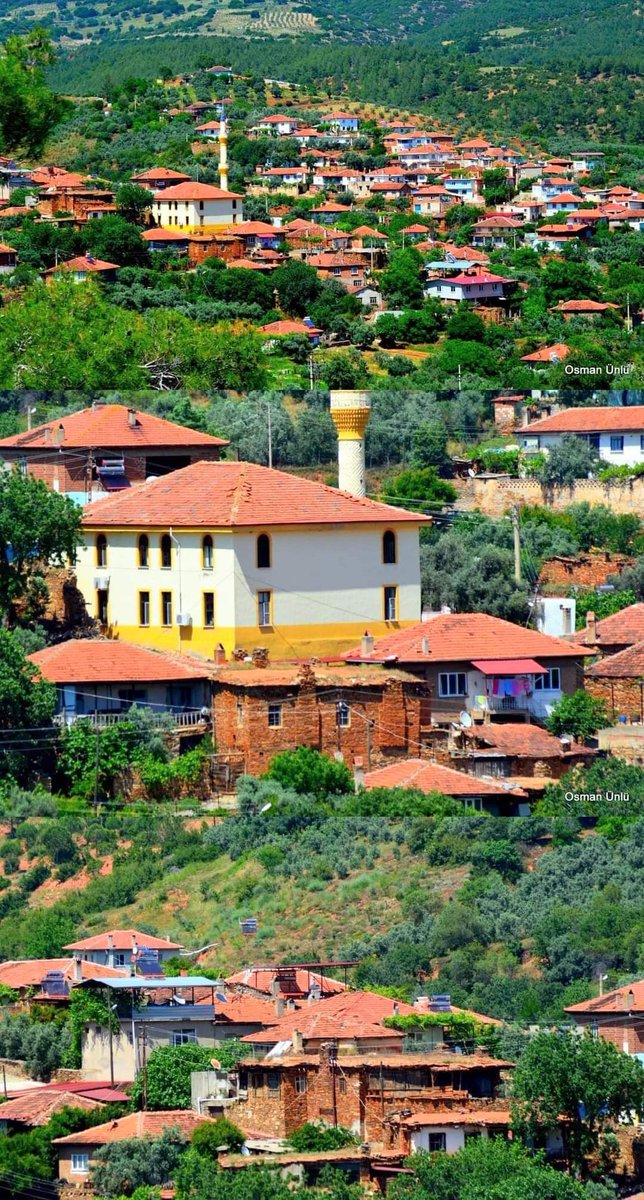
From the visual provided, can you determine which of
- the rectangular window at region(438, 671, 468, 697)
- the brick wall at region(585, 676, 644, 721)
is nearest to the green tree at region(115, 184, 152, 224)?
the brick wall at region(585, 676, 644, 721)

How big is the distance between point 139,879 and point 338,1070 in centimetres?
787

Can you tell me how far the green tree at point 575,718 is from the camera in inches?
1582

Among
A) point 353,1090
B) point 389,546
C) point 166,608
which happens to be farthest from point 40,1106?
point 389,546

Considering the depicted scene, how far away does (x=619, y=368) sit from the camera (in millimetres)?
70188

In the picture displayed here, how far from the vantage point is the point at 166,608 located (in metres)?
39.5

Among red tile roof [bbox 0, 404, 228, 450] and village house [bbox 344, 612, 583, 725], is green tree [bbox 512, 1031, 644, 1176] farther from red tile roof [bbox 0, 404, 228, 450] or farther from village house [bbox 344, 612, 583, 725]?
red tile roof [bbox 0, 404, 228, 450]

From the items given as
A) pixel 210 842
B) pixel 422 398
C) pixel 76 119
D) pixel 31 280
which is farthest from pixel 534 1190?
pixel 76 119

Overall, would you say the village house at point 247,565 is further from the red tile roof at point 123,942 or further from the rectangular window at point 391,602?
the red tile roof at point 123,942

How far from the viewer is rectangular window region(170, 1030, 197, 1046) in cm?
3691

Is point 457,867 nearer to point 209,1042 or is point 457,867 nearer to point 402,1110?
point 209,1042

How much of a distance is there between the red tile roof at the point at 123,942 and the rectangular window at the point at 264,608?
13.6 ft

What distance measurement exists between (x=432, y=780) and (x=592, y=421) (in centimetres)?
1538

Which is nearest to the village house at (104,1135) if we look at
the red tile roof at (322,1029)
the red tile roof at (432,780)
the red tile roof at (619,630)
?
the red tile roof at (322,1029)

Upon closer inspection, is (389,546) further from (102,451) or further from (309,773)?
(102,451)
